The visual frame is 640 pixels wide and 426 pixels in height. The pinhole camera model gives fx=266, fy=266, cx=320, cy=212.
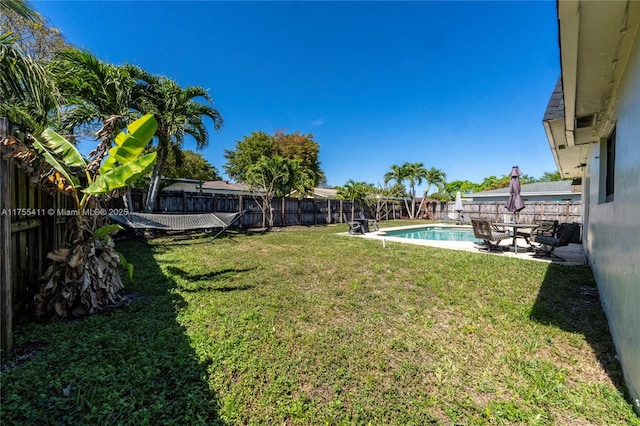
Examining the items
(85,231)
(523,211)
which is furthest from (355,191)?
(85,231)

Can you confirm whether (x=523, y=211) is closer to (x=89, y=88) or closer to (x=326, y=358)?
(x=326, y=358)

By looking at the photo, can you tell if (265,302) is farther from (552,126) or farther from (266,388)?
(552,126)

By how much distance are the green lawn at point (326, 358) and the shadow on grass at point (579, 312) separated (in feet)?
0.08

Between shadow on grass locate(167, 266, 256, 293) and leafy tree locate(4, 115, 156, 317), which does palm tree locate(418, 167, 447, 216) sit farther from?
leafy tree locate(4, 115, 156, 317)

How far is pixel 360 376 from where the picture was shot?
2.30 metres

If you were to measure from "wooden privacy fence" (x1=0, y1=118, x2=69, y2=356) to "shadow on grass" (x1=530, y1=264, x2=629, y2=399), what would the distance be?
17.1 ft

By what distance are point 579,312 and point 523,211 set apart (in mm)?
19872

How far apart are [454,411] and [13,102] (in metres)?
9.66

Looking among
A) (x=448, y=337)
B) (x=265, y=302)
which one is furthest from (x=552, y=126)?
(x=265, y=302)

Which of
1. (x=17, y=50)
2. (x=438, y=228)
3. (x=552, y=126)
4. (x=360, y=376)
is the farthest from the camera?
(x=438, y=228)

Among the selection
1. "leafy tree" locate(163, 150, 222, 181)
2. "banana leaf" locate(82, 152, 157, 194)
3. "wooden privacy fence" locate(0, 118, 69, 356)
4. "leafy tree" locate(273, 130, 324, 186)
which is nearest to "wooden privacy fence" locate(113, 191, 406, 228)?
"wooden privacy fence" locate(0, 118, 69, 356)

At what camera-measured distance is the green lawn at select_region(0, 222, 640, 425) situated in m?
1.88

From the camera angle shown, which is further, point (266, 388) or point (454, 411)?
point (266, 388)

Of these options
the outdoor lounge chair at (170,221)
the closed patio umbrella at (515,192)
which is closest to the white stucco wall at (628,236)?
the closed patio umbrella at (515,192)
